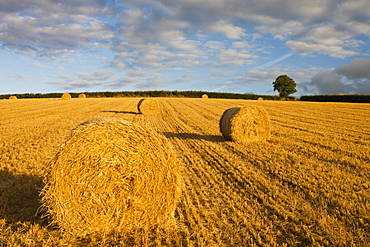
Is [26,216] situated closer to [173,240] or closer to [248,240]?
[173,240]

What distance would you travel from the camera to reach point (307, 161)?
290 inches

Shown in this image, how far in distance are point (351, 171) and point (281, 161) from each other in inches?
67.9

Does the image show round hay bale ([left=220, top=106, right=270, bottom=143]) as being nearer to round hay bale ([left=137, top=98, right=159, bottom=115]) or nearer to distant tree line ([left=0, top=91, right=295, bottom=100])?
round hay bale ([left=137, top=98, right=159, bottom=115])

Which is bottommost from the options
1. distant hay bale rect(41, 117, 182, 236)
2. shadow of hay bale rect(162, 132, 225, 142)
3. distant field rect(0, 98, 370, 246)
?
distant field rect(0, 98, 370, 246)

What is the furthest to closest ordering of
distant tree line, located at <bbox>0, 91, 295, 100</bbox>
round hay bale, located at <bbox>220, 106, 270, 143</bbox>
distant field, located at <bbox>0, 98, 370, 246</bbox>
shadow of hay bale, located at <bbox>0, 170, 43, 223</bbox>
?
distant tree line, located at <bbox>0, 91, 295, 100</bbox> → round hay bale, located at <bbox>220, 106, 270, 143</bbox> → shadow of hay bale, located at <bbox>0, 170, 43, 223</bbox> → distant field, located at <bbox>0, 98, 370, 246</bbox>

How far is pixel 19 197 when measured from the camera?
4.95 meters

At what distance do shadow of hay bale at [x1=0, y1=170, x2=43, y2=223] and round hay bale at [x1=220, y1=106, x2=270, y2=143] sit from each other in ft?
22.7

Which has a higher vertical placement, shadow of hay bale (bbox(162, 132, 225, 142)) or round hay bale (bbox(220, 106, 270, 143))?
round hay bale (bbox(220, 106, 270, 143))

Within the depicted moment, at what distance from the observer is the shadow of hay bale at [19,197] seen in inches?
170

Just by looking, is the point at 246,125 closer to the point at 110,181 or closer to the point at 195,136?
the point at 195,136

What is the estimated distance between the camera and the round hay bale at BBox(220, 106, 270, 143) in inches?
400

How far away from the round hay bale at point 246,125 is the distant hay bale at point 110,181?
6.18 metres

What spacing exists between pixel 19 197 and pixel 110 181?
2.30 m

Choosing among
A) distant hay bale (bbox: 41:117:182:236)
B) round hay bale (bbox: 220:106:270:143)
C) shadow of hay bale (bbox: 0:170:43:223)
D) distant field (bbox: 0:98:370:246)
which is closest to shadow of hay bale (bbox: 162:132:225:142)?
round hay bale (bbox: 220:106:270:143)
